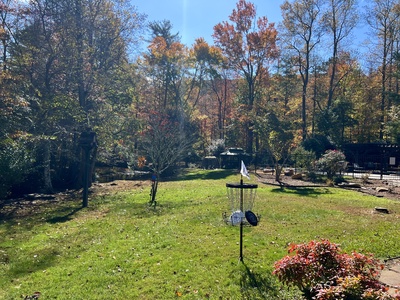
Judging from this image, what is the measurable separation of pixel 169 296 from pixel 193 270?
914mm

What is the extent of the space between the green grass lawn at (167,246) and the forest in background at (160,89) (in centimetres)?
363

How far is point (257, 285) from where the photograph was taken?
186 inches

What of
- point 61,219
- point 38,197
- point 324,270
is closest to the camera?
point 324,270

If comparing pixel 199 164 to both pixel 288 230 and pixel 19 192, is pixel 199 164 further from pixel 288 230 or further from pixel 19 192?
pixel 288 230

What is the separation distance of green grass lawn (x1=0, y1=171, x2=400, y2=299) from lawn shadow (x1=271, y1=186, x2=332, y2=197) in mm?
2734

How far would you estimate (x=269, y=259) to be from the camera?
5656 millimetres

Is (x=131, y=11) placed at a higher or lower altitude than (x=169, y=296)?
higher

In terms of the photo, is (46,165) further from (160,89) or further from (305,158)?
(160,89)

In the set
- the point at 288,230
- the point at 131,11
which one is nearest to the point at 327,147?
the point at 131,11

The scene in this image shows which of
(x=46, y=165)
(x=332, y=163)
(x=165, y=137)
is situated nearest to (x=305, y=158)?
(x=332, y=163)

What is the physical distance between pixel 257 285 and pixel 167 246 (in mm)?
2388

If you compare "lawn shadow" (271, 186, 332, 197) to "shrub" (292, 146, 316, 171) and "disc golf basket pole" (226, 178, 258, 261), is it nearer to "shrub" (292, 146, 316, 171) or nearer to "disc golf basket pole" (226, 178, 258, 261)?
"shrub" (292, 146, 316, 171)

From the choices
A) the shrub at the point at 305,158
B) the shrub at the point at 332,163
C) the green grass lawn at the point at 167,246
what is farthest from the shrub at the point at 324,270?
the shrub at the point at 305,158

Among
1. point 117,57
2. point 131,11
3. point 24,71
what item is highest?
point 131,11
